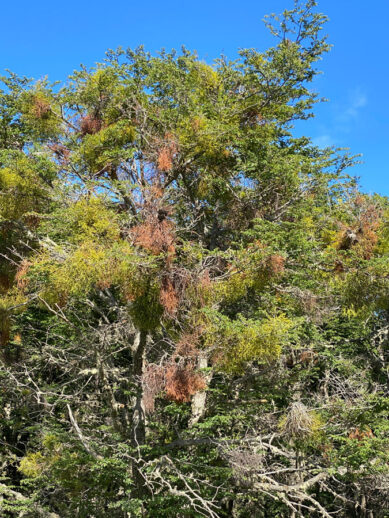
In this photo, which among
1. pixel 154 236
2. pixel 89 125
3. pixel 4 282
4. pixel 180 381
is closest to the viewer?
pixel 180 381

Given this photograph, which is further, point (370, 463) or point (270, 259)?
point (370, 463)

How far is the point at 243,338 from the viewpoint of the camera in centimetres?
605

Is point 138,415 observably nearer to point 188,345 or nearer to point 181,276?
point 188,345

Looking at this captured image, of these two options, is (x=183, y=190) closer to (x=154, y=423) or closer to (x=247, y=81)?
(x=247, y=81)

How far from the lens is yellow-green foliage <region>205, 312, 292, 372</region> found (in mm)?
5969

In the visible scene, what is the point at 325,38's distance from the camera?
8133mm

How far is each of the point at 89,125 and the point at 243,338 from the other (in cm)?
454

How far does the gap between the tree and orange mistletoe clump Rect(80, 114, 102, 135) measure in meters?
0.04

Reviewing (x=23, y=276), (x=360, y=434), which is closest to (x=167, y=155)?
(x=23, y=276)

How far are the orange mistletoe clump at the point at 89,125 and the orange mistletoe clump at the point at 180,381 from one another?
426 cm

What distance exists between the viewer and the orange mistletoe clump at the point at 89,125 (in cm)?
818

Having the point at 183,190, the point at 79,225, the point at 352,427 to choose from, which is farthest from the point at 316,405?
the point at 79,225

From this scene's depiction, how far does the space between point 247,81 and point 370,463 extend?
662 cm

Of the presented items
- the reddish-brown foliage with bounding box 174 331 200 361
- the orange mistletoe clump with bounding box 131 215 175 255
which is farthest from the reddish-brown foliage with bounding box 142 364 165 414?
the orange mistletoe clump with bounding box 131 215 175 255
